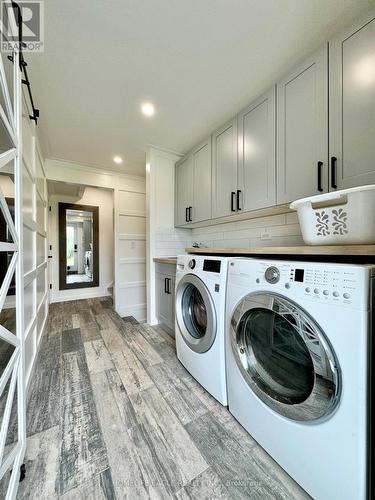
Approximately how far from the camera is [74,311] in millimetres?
3203

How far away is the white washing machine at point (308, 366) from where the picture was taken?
25.8 inches

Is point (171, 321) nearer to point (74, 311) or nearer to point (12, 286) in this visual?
point (12, 286)

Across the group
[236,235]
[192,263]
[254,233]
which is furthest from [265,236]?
[192,263]

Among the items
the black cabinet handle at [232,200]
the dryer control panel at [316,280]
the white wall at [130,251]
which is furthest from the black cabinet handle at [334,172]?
the white wall at [130,251]

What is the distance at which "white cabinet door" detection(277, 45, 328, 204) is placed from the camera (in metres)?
1.24

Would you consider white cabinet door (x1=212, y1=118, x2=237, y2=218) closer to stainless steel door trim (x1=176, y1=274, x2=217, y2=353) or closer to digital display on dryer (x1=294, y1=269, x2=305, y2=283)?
stainless steel door trim (x1=176, y1=274, x2=217, y2=353)

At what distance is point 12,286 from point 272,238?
194 cm

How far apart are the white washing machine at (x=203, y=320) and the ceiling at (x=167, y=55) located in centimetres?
136

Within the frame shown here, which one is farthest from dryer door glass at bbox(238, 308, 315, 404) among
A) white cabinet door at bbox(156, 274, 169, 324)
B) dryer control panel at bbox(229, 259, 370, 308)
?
white cabinet door at bbox(156, 274, 169, 324)

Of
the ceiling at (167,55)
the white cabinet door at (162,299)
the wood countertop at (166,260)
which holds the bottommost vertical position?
the white cabinet door at (162,299)

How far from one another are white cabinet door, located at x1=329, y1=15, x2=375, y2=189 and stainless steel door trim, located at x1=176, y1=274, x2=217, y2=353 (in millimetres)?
1044

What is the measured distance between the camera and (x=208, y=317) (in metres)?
1.31

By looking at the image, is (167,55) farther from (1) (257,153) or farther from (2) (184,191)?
(2) (184,191)

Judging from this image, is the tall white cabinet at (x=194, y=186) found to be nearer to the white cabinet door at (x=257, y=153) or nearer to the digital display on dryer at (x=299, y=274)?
the white cabinet door at (x=257, y=153)
